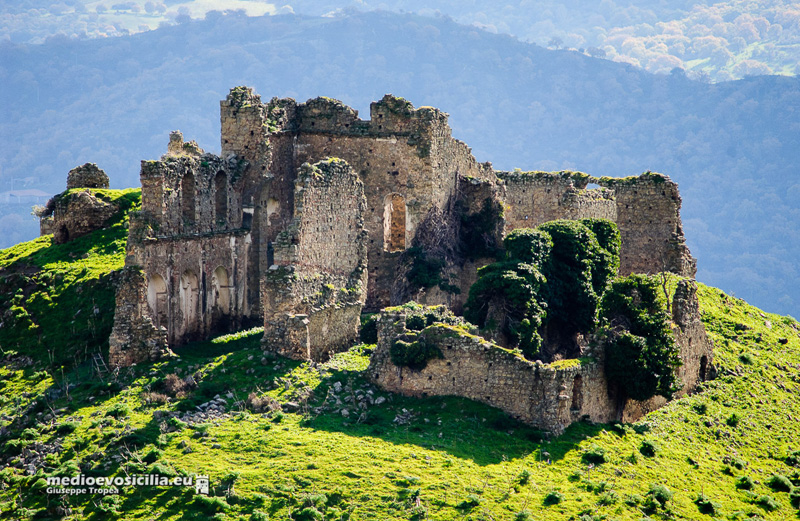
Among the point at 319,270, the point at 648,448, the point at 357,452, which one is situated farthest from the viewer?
the point at 319,270

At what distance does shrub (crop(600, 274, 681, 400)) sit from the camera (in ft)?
140

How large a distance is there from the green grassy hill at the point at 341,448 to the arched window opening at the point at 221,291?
2001 mm

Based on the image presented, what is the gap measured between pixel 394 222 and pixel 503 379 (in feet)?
53.9

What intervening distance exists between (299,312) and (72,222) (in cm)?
1492

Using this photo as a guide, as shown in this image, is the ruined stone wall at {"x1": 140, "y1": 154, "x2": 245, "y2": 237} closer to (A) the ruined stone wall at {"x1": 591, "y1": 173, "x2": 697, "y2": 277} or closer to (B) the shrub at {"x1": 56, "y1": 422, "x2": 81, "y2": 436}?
(B) the shrub at {"x1": 56, "y1": 422, "x2": 81, "y2": 436}

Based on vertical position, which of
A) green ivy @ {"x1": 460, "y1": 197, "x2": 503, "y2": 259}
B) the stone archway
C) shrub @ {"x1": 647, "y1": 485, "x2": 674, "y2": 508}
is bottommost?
shrub @ {"x1": 647, "y1": 485, "x2": 674, "y2": 508}

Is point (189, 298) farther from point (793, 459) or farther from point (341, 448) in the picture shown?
point (793, 459)

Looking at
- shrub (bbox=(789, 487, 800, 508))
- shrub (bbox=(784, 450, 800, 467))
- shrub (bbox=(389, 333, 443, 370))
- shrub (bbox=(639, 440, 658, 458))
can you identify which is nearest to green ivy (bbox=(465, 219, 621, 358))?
shrub (bbox=(389, 333, 443, 370))

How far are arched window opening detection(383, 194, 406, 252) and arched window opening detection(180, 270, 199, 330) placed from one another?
31.7 ft

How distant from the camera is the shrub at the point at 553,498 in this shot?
3575 cm

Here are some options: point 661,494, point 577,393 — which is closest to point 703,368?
point 577,393

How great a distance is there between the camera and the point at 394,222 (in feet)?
182

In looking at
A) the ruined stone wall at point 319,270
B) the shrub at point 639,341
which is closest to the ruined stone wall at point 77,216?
the ruined stone wall at point 319,270

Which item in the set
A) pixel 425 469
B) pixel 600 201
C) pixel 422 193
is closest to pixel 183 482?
pixel 425 469
